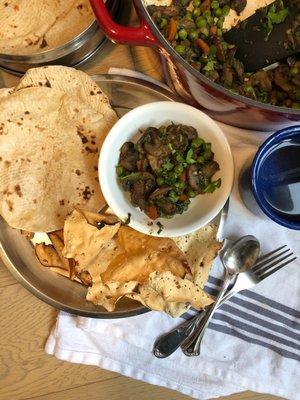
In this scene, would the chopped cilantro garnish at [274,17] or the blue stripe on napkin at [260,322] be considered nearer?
the chopped cilantro garnish at [274,17]

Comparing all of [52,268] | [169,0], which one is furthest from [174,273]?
[169,0]

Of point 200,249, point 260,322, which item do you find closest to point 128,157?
point 200,249

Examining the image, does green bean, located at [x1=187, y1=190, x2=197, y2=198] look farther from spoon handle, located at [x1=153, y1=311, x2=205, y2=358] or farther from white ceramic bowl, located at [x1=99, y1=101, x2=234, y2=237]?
spoon handle, located at [x1=153, y1=311, x2=205, y2=358]

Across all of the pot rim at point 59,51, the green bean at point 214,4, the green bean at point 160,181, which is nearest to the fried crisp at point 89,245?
the green bean at point 160,181

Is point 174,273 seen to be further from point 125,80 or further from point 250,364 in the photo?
point 125,80

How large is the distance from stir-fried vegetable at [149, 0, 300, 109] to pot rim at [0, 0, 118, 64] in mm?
134

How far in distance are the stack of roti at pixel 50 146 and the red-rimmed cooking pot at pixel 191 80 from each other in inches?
7.2

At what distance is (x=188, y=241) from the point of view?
1.04 m

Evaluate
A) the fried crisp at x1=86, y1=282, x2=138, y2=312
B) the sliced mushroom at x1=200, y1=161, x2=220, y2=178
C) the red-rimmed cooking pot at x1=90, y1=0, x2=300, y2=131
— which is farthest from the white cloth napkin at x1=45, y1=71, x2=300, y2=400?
the red-rimmed cooking pot at x1=90, y1=0, x2=300, y2=131

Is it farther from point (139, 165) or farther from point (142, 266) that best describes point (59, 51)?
point (142, 266)

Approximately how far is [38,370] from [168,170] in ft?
1.84

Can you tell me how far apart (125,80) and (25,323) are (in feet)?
1.89

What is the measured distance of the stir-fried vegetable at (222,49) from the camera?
0.93 m

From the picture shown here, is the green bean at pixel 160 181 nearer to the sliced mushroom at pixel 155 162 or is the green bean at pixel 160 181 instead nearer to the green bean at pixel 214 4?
the sliced mushroom at pixel 155 162
